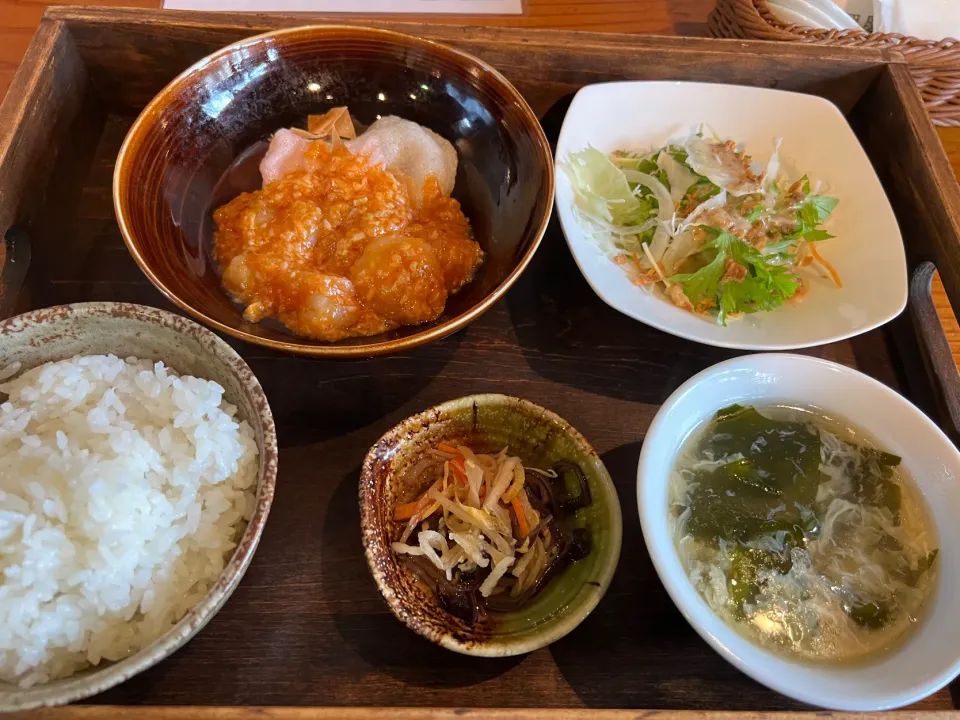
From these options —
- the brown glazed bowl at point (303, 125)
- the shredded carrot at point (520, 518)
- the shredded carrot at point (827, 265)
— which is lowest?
the shredded carrot at point (520, 518)

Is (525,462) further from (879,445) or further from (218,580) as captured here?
(879,445)

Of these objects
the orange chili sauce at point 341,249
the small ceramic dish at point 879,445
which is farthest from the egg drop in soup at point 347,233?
the small ceramic dish at point 879,445

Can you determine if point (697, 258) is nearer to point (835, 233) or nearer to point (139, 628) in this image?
point (835, 233)

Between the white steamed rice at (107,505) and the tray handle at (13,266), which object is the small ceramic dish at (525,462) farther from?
the tray handle at (13,266)

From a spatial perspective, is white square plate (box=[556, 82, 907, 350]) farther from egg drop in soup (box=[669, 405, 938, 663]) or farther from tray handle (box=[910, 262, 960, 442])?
egg drop in soup (box=[669, 405, 938, 663])

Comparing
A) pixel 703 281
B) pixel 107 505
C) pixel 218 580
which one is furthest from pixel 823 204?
pixel 107 505

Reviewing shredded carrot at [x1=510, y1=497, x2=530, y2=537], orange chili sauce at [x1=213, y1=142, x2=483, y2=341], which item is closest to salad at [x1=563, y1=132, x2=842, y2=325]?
orange chili sauce at [x1=213, y1=142, x2=483, y2=341]

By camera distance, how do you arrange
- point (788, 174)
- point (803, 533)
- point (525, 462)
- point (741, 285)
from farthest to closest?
point (788, 174) → point (741, 285) → point (525, 462) → point (803, 533)
